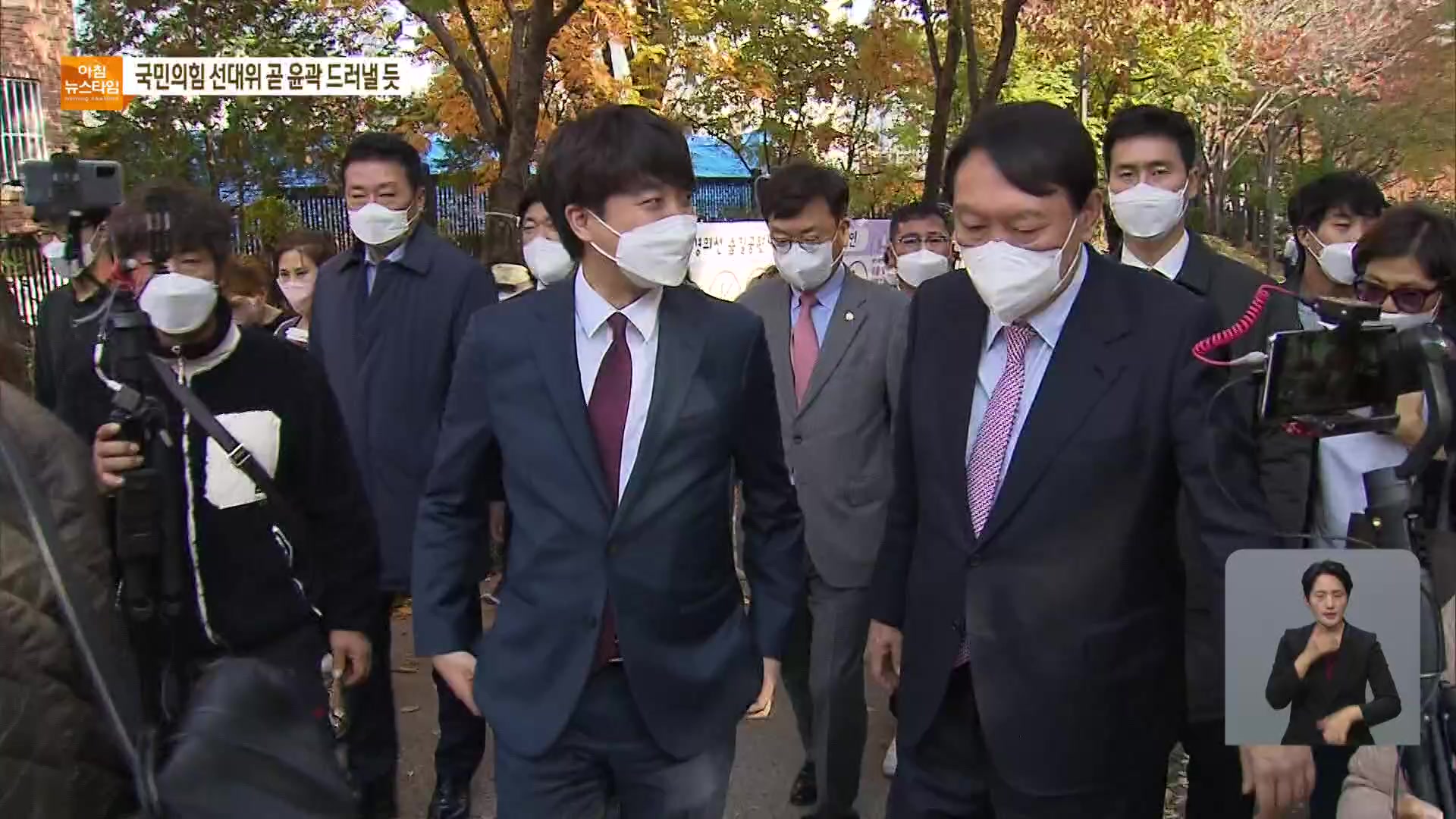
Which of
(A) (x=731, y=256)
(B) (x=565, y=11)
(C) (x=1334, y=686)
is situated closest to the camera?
(C) (x=1334, y=686)

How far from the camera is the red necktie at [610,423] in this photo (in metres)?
2.36

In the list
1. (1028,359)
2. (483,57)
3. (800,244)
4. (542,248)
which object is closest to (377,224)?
(542,248)

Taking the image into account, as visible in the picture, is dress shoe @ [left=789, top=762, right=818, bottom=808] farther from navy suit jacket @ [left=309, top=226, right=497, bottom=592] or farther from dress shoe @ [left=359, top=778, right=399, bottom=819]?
navy suit jacket @ [left=309, top=226, right=497, bottom=592]

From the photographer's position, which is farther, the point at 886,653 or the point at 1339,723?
the point at 886,653

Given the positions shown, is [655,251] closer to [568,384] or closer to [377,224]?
[568,384]

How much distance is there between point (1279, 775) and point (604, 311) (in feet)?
4.73

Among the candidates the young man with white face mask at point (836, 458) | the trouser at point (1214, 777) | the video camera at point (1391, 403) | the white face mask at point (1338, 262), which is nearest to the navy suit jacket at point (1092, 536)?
the video camera at point (1391, 403)

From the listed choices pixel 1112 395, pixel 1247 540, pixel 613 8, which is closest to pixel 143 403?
pixel 1112 395

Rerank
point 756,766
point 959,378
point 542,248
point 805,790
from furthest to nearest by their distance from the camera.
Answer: point 542,248 < point 756,766 < point 805,790 < point 959,378

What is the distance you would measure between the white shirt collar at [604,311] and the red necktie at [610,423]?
0.02 meters

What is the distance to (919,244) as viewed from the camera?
16.3 feet

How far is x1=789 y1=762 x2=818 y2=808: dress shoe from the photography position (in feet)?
13.2

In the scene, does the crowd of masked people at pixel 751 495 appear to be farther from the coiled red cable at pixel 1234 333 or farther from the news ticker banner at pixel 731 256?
the news ticker banner at pixel 731 256

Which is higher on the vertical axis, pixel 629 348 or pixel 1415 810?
pixel 629 348
